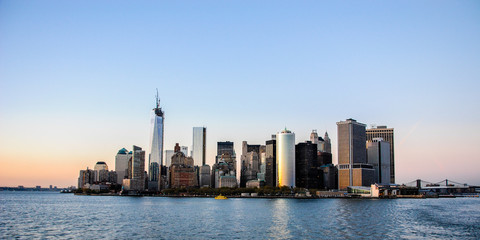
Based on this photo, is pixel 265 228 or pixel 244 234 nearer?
pixel 244 234

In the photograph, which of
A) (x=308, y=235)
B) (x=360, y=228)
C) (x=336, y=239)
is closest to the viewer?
(x=336, y=239)

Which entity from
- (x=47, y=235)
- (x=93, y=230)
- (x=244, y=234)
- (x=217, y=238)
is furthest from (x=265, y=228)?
(x=47, y=235)

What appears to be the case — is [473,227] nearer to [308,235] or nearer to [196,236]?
[308,235]

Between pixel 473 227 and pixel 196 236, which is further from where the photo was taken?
pixel 473 227

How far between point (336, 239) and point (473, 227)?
32.7 metres

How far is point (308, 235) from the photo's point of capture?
69.1 metres

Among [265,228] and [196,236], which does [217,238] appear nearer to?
[196,236]

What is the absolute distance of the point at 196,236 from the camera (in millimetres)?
67188

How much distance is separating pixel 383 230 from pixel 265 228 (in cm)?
1943

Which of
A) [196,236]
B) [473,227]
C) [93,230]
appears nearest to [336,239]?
[196,236]

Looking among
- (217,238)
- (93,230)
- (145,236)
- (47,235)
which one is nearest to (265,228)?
(217,238)

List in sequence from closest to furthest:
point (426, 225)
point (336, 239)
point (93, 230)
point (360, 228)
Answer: point (336, 239)
point (93, 230)
point (360, 228)
point (426, 225)

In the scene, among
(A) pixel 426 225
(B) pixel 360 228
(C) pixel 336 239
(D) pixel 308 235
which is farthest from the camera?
(A) pixel 426 225

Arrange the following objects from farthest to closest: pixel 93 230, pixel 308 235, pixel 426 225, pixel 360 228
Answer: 1. pixel 426 225
2. pixel 360 228
3. pixel 93 230
4. pixel 308 235
